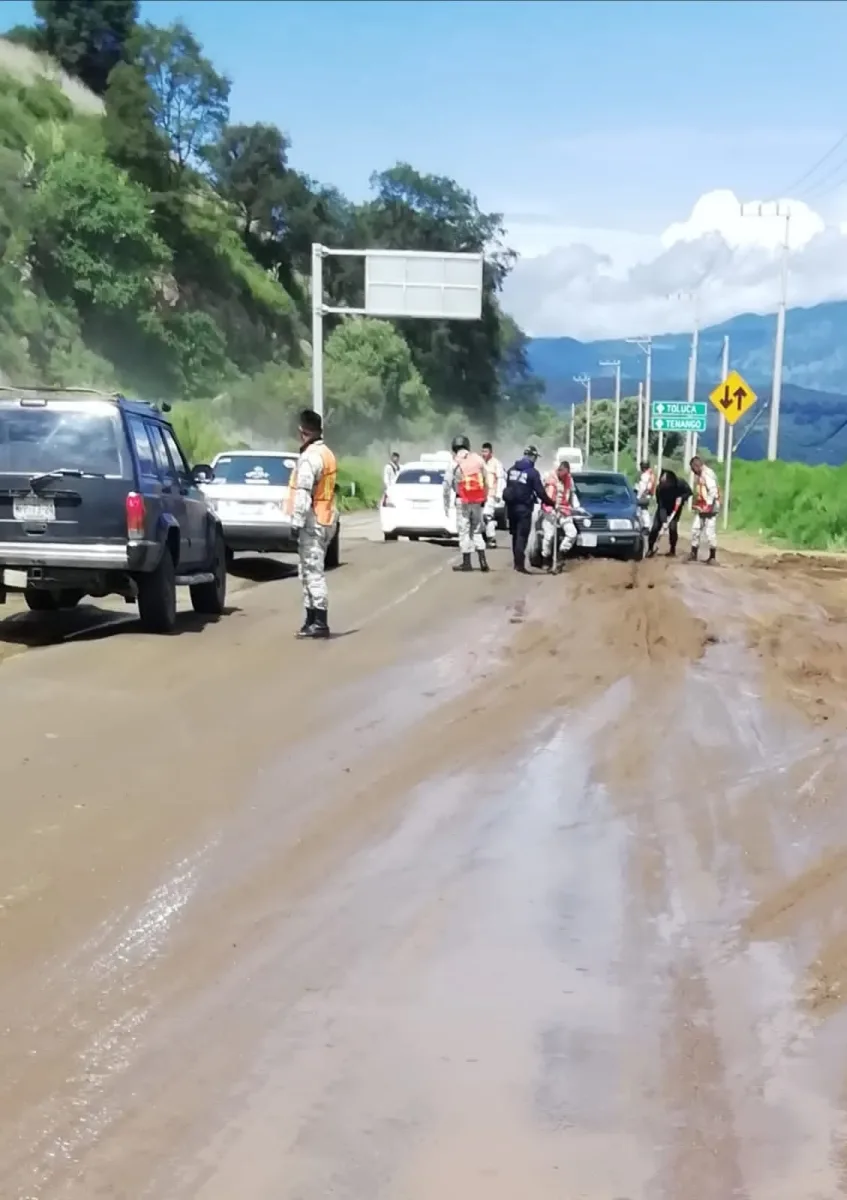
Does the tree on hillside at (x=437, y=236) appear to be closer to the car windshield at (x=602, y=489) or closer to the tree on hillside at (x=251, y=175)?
the tree on hillside at (x=251, y=175)

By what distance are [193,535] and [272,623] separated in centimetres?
111

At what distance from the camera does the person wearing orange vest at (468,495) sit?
70.8 ft

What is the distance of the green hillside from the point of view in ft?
204

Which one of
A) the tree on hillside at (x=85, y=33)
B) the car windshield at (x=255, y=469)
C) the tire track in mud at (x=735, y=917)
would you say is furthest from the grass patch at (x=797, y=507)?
the tree on hillside at (x=85, y=33)

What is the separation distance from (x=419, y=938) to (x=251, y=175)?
92.2 m

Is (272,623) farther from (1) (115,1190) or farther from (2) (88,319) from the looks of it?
(2) (88,319)

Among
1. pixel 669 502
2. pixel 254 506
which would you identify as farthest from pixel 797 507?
pixel 254 506

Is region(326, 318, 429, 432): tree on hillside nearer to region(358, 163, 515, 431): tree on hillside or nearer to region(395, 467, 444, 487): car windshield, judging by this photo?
region(358, 163, 515, 431): tree on hillside

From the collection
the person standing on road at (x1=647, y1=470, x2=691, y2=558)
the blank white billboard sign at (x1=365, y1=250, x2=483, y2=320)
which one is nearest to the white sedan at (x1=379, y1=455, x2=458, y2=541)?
the person standing on road at (x1=647, y1=470, x2=691, y2=558)

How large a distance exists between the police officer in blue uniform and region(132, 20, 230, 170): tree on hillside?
212 ft

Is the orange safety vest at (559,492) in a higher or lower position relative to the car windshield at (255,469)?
lower

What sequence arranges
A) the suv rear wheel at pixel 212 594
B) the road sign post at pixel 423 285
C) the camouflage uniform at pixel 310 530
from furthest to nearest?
1. the road sign post at pixel 423 285
2. the suv rear wheel at pixel 212 594
3. the camouflage uniform at pixel 310 530

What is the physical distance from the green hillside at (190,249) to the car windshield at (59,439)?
1153 inches

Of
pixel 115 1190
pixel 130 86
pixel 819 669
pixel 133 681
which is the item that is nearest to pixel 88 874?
pixel 115 1190
